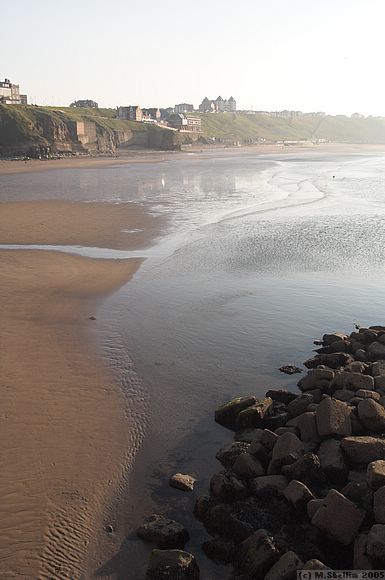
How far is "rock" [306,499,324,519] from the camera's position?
6811 millimetres

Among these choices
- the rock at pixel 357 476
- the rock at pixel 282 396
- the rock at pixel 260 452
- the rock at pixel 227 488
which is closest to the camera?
the rock at pixel 227 488

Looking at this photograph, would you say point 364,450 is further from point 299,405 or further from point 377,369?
point 377,369

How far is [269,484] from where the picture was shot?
754cm

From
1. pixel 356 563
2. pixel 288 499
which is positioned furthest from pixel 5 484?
pixel 356 563

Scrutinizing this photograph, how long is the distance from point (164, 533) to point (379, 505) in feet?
9.07

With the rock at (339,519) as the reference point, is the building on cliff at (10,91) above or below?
above

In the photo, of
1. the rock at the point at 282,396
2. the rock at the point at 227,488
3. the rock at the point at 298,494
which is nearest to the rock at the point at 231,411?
the rock at the point at 282,396

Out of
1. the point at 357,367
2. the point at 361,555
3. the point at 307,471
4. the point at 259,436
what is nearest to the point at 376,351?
the point at 357,367

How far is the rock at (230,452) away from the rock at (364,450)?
1601 mm

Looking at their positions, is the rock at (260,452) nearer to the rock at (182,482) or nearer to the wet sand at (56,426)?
the rock at (182,482)

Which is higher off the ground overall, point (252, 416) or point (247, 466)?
point (252, 416)

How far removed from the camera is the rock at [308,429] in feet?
27.6

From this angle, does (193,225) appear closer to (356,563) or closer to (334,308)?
(334,308)

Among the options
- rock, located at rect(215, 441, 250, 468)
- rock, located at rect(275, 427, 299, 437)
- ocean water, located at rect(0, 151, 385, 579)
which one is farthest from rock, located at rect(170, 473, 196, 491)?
rock, located at rect(275, 427, 299, 437)
